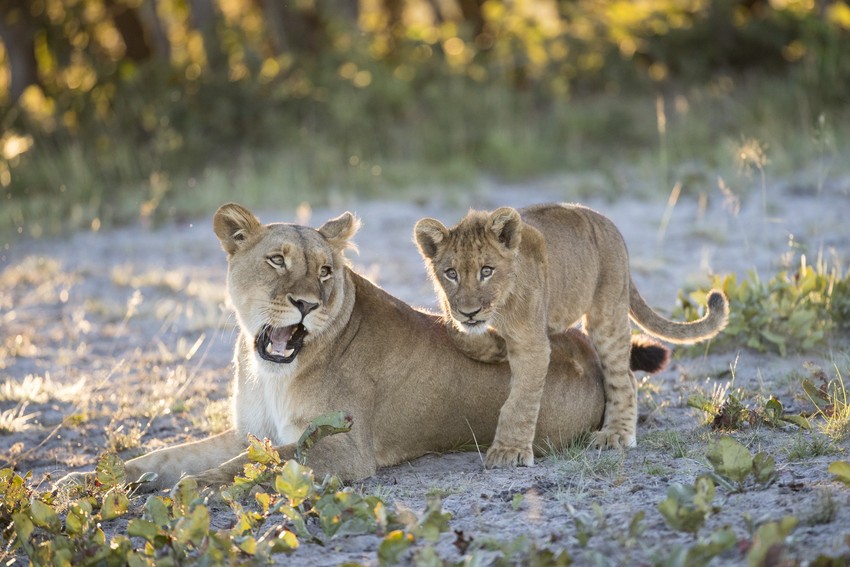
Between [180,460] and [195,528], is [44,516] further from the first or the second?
[180,460]

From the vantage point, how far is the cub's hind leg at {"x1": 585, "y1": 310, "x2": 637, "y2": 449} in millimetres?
5027

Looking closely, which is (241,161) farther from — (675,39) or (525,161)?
(675,39)

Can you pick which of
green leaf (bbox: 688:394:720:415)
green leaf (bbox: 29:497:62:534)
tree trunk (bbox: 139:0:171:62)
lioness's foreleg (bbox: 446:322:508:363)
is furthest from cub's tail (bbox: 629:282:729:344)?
tree trunk (bbox: 139:0:171:62)

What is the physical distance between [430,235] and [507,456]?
91 centimetres

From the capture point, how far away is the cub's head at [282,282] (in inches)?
179

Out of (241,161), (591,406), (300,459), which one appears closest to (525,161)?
A: (241,161)

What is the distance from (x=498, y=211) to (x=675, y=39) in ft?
31.6

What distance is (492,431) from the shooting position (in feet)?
16.2

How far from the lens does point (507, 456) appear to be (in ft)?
15.0

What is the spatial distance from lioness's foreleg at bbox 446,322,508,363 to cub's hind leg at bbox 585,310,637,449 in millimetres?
507

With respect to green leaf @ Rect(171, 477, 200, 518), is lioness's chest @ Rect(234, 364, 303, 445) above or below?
above

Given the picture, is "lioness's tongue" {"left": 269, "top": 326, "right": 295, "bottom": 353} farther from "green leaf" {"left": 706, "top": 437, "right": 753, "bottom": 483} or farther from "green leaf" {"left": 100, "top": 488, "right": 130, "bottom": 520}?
"green leaf" {"left": 706, "top": 437, "right": 753, "bottom": 483}

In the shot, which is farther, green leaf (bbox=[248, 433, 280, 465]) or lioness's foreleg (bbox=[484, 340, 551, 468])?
lioness's foreleg (bbox=[484, 340, 551, 468])

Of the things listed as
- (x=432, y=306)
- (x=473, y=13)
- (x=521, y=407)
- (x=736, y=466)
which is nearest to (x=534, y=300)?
(x=521, y=407)
